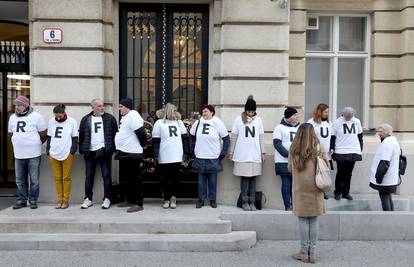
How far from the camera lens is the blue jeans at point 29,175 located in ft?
28.4

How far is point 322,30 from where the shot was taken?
1027cm

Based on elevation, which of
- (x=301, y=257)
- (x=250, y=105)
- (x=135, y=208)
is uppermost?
(x=250, y=105)

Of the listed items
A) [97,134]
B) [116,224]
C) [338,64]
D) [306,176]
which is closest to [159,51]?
[97,134]

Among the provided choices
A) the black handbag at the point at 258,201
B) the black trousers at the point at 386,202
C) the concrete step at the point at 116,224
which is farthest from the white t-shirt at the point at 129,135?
the black trousers at the point at 386,202

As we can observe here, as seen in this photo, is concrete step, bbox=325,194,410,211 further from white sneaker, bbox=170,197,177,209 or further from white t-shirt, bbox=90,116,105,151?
white t-shirt, bbox=90,116,105,151

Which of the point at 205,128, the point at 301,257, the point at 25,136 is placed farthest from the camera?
the point at 205,128

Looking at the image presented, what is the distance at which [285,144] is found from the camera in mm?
8625

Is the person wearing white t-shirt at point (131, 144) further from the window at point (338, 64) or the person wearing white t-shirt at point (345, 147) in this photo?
the window at point (338, 64)

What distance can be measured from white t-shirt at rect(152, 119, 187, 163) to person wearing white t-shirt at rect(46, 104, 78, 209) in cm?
146

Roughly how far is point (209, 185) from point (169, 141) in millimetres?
1093

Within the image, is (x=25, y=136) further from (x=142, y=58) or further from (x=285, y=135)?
(x=285, y=135)

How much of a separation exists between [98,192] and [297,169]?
165 inches

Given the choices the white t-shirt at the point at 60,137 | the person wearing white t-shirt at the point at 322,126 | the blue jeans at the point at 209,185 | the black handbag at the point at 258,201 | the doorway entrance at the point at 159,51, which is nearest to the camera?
the white t-shirt at the point at 60,137

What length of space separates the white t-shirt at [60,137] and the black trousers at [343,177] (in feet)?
16.3
